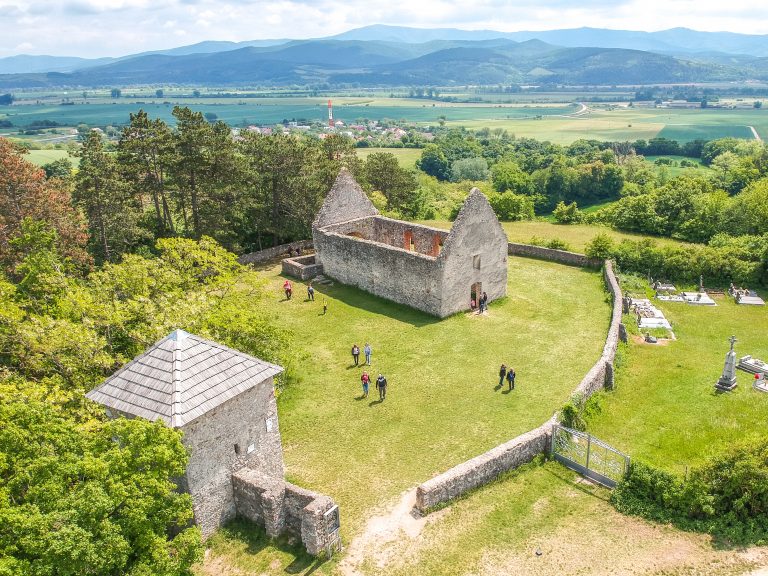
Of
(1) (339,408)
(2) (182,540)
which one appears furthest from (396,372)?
(2) (182,540)

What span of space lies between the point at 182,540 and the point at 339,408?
31.1 ft

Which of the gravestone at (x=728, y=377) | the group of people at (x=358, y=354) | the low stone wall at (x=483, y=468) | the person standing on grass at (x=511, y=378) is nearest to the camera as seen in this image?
the low stone wall at (x=483, y=468)

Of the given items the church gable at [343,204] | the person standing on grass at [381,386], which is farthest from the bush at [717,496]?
the church gable at [343,204]

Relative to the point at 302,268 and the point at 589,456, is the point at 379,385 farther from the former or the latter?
the point at 302,268

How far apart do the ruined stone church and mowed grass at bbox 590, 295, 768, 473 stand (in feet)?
26.0

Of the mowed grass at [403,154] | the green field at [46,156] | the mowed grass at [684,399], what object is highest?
the green field at [46,156]

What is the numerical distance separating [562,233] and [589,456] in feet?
111

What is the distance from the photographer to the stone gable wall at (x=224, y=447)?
14.1m

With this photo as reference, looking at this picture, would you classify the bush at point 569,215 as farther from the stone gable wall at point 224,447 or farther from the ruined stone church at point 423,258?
the stone gable wall at point 224,447

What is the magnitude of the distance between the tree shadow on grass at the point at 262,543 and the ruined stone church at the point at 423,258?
1623cm

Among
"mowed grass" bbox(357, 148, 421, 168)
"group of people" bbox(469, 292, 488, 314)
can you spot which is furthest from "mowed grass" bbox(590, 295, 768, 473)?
"mowed grass" bbox(357, 148, 421, 168)

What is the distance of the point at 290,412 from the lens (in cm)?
2102

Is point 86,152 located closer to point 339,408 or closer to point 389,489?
point 339,408

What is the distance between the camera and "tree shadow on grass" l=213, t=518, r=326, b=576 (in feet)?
45.4
